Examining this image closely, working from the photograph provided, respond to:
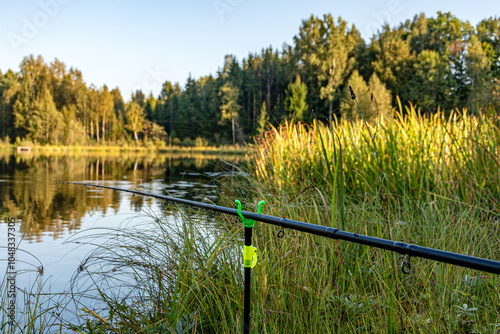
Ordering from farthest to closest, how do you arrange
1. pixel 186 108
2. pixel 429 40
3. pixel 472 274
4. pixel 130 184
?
pixel 186 108 → pixel 429 40 → pixel 130 184 → pixel 472 274

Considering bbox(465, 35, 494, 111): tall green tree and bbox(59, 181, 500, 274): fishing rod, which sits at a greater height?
bbox(465, 35, 494, 111): tall green tree

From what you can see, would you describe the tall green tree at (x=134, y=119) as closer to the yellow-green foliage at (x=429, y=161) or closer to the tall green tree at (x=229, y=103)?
the tall green tree at (x=229, y=103)

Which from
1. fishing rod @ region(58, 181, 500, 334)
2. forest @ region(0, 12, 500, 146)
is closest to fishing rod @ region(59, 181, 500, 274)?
fishing rod @ region(58, 181, 500, 334)

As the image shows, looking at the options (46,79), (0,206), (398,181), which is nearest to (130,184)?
(0,206)

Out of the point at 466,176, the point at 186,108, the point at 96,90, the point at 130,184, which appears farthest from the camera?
the point at 186,108

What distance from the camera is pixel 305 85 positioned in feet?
135

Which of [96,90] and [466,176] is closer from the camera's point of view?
[466,176]

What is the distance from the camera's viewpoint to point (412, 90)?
136ft

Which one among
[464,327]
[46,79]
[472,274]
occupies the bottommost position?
[464,327]

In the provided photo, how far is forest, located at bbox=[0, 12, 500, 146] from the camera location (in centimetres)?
4019

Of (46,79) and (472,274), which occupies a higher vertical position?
(46,79)

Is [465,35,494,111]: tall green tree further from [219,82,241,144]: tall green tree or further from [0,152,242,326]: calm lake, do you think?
[0,152,242,326]: calm lake

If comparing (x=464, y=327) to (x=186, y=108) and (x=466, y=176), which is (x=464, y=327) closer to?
(x=466, y=176)

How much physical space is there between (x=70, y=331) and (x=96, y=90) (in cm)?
5665
